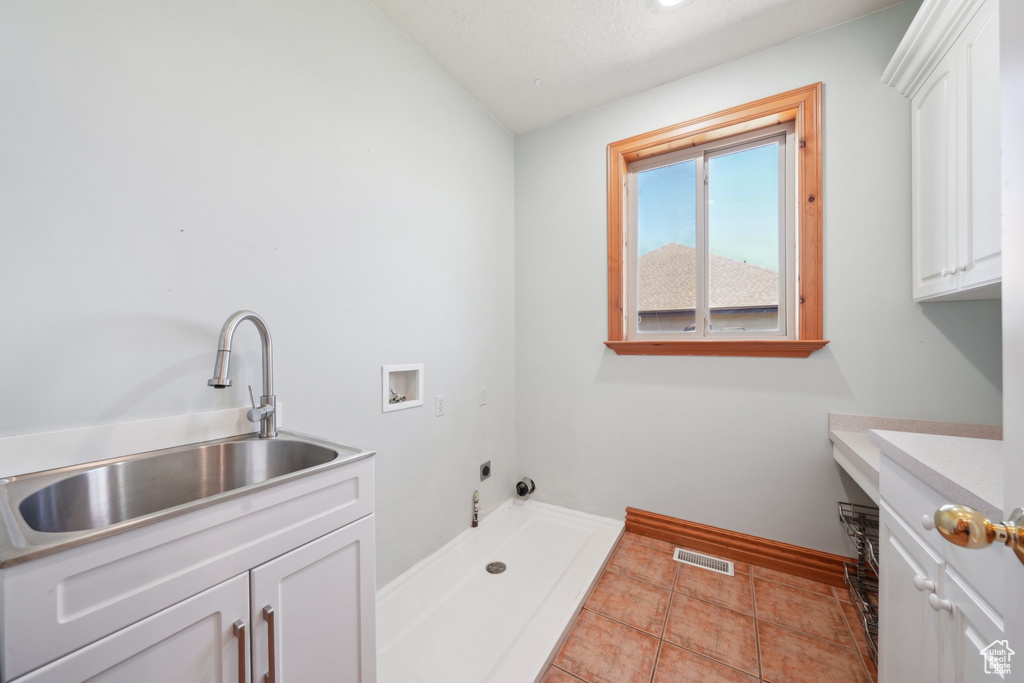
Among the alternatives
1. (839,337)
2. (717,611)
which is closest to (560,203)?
(839,337)

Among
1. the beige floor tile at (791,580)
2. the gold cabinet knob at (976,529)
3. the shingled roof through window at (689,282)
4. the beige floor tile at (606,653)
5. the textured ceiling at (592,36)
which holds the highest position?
the textured ceiling at (592,36)

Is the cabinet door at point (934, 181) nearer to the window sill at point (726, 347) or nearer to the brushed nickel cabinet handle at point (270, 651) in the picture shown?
the window sill at point (726, 347)

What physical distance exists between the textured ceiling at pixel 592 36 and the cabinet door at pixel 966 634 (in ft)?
7.00

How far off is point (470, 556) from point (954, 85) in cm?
276

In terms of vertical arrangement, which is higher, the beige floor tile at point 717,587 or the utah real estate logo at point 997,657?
→ the utah real estate logo at point 997,657

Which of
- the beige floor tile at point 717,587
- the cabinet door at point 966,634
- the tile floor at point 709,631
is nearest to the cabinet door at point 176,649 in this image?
the tile floor at point 709,631

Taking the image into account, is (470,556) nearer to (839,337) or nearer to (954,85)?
(839,337)

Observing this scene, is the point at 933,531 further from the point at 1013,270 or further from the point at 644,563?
the point at 644,563

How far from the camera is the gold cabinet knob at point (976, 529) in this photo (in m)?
0.40

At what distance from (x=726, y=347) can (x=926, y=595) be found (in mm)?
1259

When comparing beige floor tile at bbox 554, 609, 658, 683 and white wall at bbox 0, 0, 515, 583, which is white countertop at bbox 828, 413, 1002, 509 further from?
white wall at bbox 0, 0, 515, 583

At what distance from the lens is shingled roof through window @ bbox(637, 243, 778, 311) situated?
1972mm

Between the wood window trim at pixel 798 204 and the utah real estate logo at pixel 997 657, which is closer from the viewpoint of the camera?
the utah real estate logo at pixel 997 657

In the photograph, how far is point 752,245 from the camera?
78.2 inches
